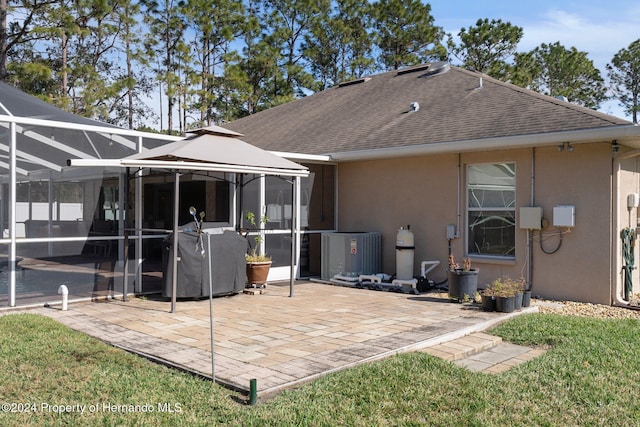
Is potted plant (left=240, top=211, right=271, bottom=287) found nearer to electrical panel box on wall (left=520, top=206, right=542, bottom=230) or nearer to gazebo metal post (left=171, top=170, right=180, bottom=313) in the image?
gazebo metal post (left=171, top=170, right=180, bottom=313)

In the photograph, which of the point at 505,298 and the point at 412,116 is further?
the point at 412,116

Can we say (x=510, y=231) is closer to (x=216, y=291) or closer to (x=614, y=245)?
(x=614, y=245)

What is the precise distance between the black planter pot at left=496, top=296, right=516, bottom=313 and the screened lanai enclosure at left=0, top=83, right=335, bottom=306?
4.61 metres

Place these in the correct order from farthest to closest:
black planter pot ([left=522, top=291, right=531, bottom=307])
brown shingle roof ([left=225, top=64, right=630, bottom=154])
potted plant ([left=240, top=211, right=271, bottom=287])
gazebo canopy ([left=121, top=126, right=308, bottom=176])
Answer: potted plant ([left=240, top=211, right=271, bottom=287]) → brown shingle roof ([left=225, top=64, right=630, bottom=154]) → black planter pot ([left=522, top=291, right=531, bottom=307]) → gazebo canopy ([left=121, top=126, right=308, bottom=176])

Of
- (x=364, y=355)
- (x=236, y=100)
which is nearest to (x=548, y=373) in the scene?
(x=364, y=355)

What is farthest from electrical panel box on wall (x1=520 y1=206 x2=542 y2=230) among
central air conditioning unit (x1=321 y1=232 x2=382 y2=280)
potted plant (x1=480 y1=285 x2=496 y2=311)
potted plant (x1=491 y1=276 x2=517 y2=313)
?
central air conditioning unit (x1=321 y1=232 x2=382 y2=280)

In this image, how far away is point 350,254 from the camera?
10.7m

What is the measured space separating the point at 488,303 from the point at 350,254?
3489 millimetres

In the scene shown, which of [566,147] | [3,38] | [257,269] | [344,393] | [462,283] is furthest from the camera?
[3,38]

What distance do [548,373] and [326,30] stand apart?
2315 cm

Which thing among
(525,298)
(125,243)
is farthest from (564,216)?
(125,243)

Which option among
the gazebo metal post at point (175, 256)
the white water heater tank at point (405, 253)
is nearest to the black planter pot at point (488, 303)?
the white water heater tank at point (405, 253)

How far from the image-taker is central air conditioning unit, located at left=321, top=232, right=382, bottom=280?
10.6m

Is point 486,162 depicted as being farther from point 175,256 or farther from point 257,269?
point 175,256
